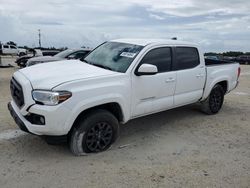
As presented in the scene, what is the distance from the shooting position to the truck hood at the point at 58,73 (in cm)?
418

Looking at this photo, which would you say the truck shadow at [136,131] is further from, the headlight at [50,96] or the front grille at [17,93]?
the headlight at [50,96]

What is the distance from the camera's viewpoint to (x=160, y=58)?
5590 mm

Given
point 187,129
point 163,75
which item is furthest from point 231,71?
point 163,75

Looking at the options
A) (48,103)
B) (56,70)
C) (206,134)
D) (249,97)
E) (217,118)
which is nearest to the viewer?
(48,103)

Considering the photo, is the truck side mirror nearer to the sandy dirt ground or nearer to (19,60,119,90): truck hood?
(19,60,119,90): truck hood

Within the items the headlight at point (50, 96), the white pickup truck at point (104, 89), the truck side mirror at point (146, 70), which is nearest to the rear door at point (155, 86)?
the white pickup truck at point (104, 89)

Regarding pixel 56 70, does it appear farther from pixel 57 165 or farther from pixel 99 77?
pixel 57 165

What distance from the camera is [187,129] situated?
6129mm

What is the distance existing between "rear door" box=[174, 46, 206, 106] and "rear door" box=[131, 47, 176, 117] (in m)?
0.20

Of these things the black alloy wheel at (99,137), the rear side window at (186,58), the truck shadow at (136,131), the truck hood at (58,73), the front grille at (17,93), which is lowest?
the truck shadow at (136,131)

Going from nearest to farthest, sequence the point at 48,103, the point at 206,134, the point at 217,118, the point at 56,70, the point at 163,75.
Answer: the point at 48,103, the point at 56,70, the point at 163,75, the point at 206,134, the point at 217,118

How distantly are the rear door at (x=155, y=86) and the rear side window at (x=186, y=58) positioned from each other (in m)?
0.25

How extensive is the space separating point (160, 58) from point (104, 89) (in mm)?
1588

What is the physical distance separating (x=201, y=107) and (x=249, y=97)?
11.8 feet
